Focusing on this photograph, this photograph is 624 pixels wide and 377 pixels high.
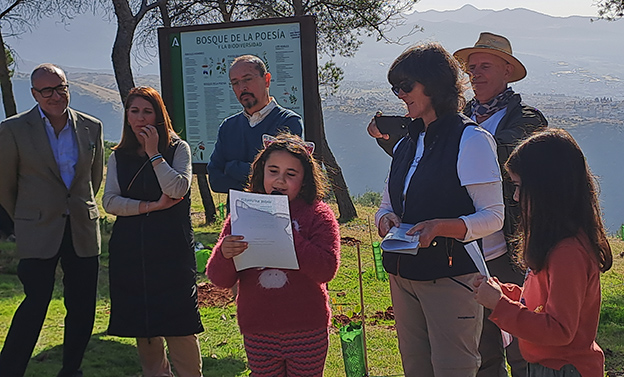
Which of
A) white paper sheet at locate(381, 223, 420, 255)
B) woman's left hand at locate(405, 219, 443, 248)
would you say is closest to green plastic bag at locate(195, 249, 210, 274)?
white paper sheet at locate(381, 223, 420, 255)

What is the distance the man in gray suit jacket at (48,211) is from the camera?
13.0ft

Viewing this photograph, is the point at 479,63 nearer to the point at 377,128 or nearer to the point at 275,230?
the point at 377,128

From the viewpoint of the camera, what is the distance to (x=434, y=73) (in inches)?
108

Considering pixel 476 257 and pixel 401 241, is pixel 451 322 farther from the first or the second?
pixel 401 241

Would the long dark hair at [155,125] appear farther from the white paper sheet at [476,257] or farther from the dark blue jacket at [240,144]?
the white paper sheet at [476,257]

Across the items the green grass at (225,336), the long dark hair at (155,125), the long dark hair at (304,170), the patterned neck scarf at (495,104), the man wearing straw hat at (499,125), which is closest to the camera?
the long dark hair at (304,170)

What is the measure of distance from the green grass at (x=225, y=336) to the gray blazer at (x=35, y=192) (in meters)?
1.03

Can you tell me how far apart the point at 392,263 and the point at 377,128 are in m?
1.11

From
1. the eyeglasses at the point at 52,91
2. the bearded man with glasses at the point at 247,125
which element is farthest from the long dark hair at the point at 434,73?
the eyeglasses at the point at 52,91

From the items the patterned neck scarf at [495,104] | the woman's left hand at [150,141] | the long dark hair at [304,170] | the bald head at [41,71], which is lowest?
the long dark hair at [304,170]

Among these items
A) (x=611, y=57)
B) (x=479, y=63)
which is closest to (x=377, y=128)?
(x=479, y=63)

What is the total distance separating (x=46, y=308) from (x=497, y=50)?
3.18 meters

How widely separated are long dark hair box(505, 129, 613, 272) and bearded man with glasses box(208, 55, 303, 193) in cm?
182

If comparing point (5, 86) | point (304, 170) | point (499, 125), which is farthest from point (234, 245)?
point (5, 86)
